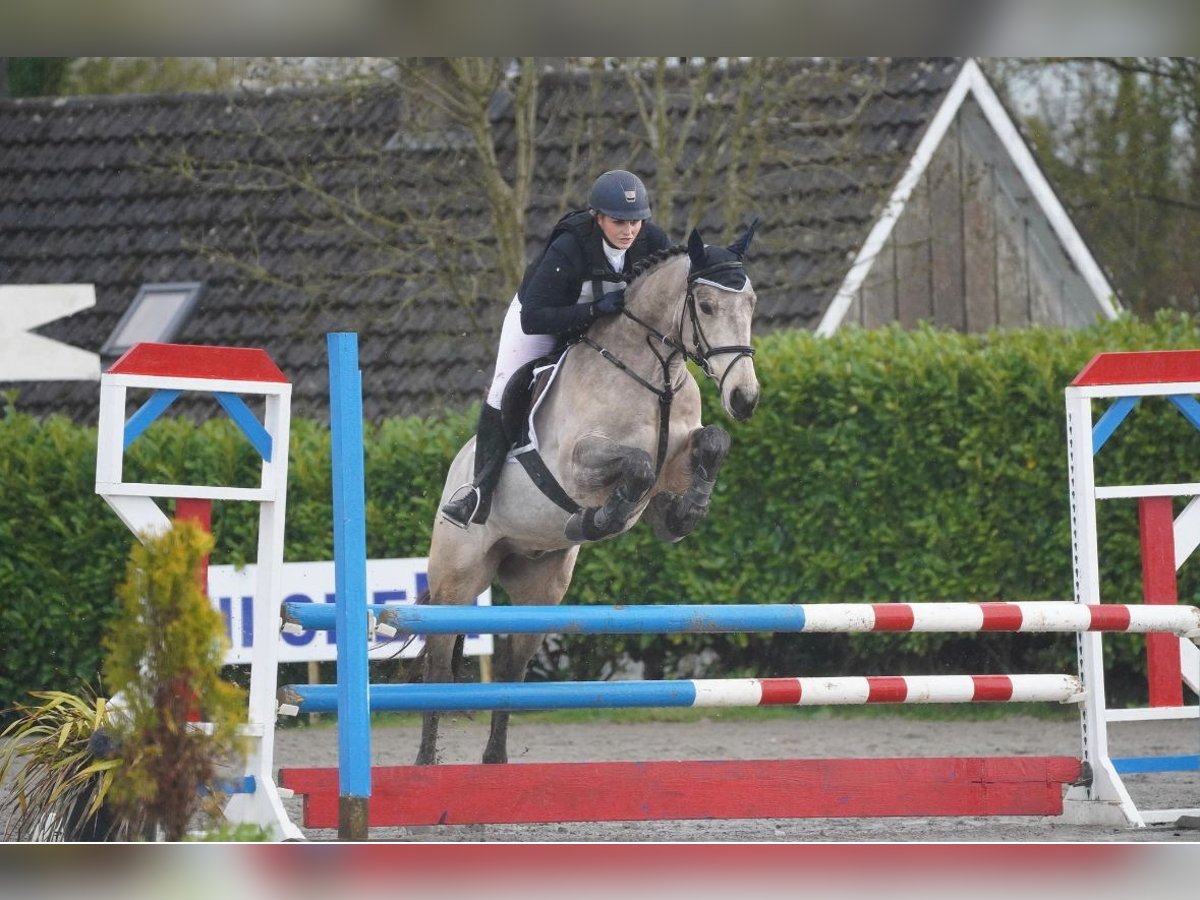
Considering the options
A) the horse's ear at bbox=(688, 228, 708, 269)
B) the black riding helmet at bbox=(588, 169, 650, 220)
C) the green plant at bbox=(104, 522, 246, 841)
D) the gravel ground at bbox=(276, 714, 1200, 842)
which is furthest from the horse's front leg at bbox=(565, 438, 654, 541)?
the green plant at bbox=(104, 522, 246, 841)

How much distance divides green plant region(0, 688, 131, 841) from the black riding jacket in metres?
1.69

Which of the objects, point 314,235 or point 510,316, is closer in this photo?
point 510,316

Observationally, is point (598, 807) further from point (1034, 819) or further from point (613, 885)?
point (1034, 819)

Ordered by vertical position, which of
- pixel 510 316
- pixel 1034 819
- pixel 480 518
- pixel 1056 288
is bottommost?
pixel 1034 819

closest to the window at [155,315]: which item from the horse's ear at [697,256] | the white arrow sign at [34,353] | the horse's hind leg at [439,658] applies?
the white arrow sign at [34,353]

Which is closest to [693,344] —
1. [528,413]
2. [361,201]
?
[528,413]

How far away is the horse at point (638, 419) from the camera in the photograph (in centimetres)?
475

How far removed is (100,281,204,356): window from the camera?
35.2 feet

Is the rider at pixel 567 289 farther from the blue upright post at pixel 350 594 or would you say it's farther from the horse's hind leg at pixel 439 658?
the blue upright post at pixel 350 594

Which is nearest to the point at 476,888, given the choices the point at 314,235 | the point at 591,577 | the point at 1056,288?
the point at 591,577

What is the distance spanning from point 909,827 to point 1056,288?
273 inches

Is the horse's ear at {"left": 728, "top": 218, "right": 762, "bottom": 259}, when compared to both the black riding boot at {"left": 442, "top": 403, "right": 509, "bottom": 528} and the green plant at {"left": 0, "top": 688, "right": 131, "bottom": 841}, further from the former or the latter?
the green plant at {"left": 0, "top": 688, "right": 131, "bottom": 841}

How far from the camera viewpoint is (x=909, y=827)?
5.19 meters

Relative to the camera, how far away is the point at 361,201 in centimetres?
1067
